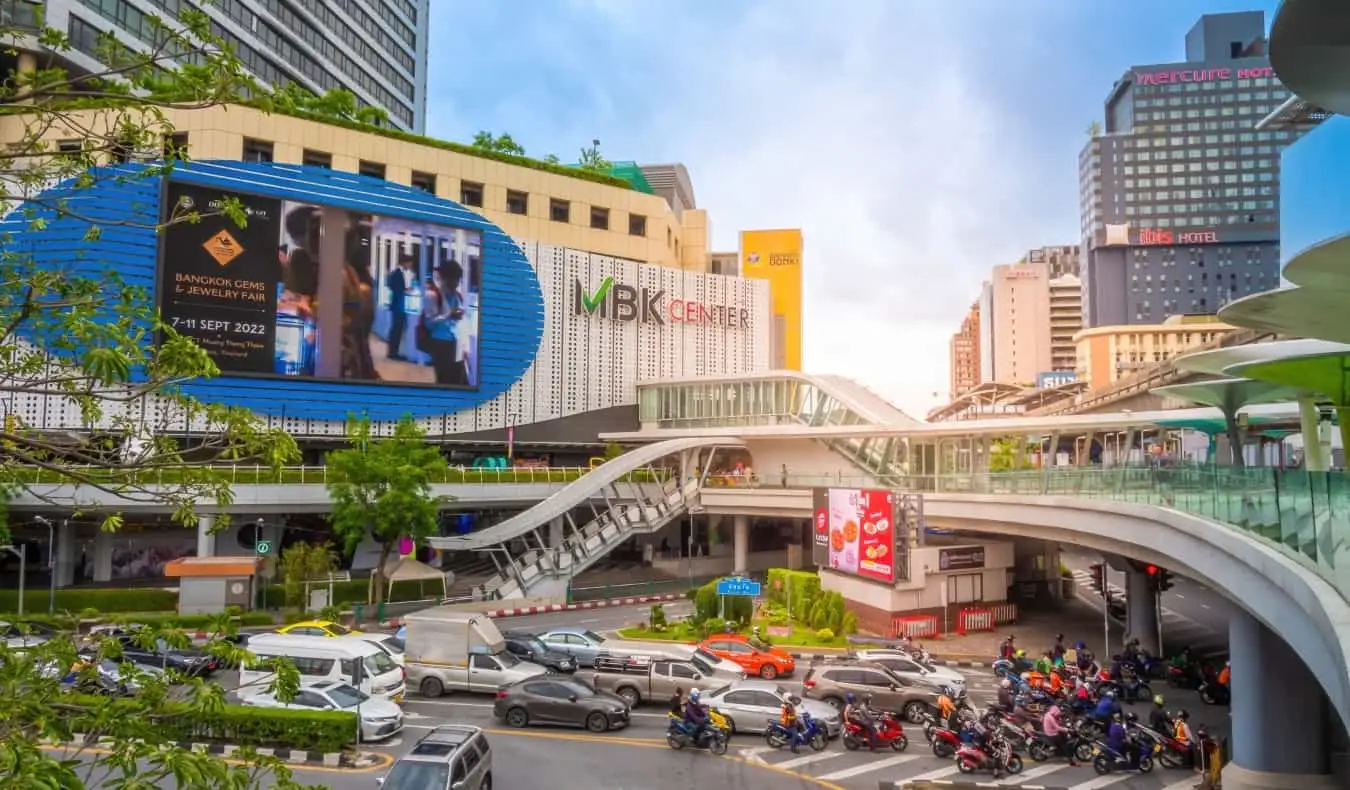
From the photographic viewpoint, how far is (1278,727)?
16.5m

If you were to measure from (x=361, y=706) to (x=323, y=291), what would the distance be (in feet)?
99.7

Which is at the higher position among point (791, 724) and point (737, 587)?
point (737, 587)

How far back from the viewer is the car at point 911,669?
72.2 ft

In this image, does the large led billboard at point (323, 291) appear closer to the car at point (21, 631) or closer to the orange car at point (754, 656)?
the orange car at point (754, 656)

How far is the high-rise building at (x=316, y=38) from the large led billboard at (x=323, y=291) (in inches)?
296

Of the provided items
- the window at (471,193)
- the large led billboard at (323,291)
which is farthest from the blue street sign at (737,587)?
the window at (471,193)

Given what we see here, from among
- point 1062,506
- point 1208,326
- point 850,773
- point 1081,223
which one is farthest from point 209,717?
point 1081,223

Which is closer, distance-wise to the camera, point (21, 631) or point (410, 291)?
point (21, 631)

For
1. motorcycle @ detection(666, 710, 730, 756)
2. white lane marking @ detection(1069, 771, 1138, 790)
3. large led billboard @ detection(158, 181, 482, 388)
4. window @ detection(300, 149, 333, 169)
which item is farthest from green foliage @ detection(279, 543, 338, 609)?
white lane marking @ detection(1069, 771, 1138, 790)

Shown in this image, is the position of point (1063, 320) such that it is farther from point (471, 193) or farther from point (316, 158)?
point (316, 158)

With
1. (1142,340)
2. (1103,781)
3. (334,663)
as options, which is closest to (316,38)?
(334,663)

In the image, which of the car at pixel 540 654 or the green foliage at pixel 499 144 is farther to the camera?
the green foliage at pixel 499 144

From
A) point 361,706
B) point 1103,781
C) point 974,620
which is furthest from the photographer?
point 974,620

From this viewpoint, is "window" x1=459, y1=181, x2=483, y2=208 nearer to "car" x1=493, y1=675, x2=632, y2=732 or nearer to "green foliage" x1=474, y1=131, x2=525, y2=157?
"green foliage" x1=474, y1=131, x2=525, y2=157
